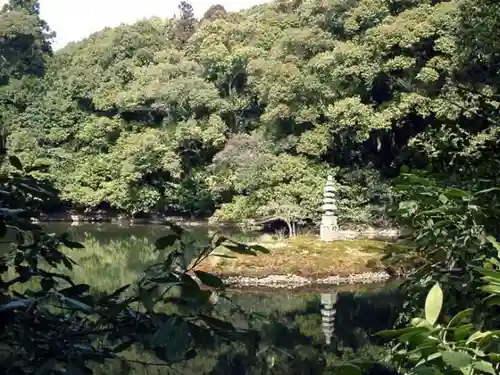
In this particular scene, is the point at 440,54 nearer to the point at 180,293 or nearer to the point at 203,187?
A: the point at 203,187

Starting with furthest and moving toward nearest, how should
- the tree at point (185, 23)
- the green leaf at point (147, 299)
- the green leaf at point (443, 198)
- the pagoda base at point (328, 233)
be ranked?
the tree at point (185, 23) < the pagoda base at point (328, 233) < the green leaf at point (443, 198) < the green leaf at point (147, 299)

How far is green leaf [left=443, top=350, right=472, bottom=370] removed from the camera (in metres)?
0.50

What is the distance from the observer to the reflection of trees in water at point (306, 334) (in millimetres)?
5684

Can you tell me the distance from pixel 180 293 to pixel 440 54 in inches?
614

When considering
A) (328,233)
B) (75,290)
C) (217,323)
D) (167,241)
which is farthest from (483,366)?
(328,233)

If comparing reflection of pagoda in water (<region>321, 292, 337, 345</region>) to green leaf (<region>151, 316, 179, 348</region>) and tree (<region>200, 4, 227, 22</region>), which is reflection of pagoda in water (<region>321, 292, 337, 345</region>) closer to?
green leaf (<region>151, 316, 179, 348</region>)

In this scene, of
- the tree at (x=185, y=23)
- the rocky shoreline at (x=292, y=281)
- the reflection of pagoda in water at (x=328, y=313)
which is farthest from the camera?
the tree at (x=185, y=23)

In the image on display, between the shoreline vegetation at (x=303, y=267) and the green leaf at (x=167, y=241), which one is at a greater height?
the green leaf at (x=167, y=241)

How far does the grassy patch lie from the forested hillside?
3557 millimetres

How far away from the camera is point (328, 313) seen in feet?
28.5

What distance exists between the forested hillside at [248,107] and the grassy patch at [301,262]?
11.7 ft

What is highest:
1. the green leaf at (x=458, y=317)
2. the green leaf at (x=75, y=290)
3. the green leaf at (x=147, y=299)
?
the green leaf at (x=147, y=299)

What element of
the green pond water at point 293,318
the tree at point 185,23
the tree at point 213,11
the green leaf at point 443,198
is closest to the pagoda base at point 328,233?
the green pond water at point 293,318

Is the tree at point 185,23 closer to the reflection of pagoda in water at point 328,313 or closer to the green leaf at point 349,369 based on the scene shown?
the reflection of pagoda in water at point 328,313
